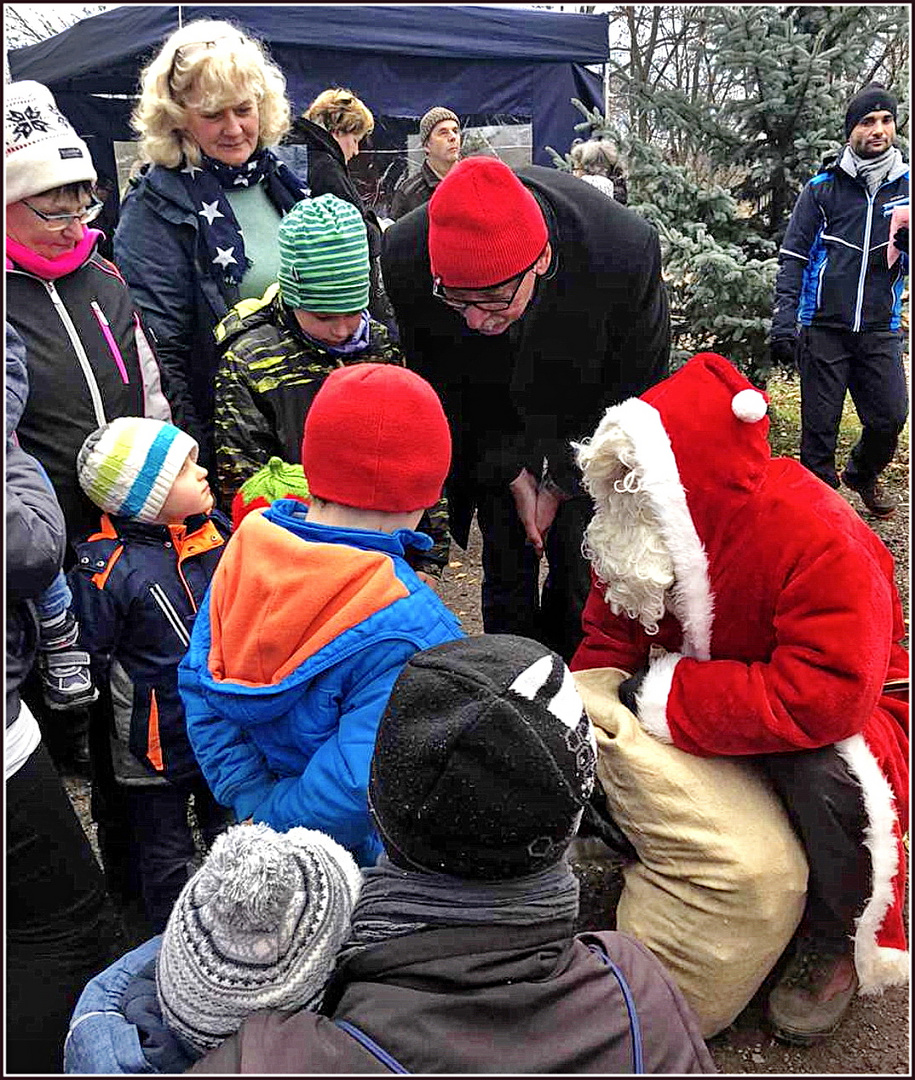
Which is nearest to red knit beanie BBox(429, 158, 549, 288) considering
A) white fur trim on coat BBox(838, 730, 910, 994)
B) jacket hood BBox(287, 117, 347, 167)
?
white fur trim on coat BBox(838, 730, 910, 994)

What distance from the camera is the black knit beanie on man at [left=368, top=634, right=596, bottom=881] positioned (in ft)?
3.76

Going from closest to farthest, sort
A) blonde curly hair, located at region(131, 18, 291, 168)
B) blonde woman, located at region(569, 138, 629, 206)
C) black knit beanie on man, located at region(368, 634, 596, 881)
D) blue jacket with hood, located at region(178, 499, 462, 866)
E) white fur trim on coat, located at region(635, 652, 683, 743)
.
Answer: black knit beanie on man, located at region(368, 634, 596, 881)
blue jacket with hood, located at region(178, 499, 462, 866)
white fur trim on coat, located at region(635, 652, 683, 743)
blonde curly hair, located at region(131, 18, 291, 168)
blonde woman, located at region(569, 138, 629, 206)

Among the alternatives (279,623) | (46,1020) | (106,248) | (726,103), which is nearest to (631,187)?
(726,103)

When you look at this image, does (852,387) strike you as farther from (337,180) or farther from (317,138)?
(317,138)

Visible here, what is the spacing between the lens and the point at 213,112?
2.80 metres

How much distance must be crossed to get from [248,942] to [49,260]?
167 cm

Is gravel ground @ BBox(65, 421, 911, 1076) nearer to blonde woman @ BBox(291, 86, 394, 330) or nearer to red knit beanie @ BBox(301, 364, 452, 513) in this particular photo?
red knit beanie @ BBox(301, 364, 452, 513)

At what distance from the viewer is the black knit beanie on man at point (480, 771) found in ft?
3.76

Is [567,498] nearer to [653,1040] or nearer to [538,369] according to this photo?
[538,369]

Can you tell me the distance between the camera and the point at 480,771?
1150 mm

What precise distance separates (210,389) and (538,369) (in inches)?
37.5

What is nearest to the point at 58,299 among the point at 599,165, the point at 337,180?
the point at 337,180

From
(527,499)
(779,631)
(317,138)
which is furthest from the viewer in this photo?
(317,138)

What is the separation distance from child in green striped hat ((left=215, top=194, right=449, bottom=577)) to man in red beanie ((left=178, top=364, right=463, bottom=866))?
65cm
